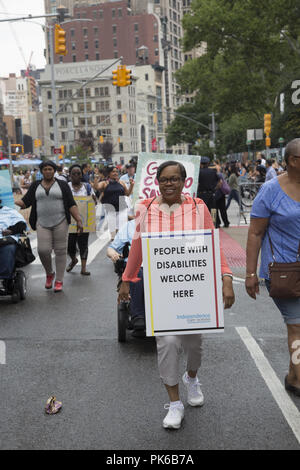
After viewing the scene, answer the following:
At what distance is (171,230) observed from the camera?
4.56m

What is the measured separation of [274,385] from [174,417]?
1161 mm

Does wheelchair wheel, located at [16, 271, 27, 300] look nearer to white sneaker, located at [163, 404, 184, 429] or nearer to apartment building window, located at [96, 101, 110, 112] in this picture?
white sneaker, located at [163, 404, 184, 429]

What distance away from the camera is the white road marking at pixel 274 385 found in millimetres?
4562

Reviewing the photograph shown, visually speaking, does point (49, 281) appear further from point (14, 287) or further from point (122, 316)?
point (122, 316)

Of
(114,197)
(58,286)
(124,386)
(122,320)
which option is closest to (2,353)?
(122,320)

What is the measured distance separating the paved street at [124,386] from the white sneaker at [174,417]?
2.0 inches

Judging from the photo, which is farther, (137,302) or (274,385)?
(137,302)

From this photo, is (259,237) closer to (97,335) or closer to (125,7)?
(97,335)

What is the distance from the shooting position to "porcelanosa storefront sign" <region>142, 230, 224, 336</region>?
4469mm

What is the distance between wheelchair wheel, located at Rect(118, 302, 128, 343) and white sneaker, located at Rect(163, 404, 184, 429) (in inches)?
85.4

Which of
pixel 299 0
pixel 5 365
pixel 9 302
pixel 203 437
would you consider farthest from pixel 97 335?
pixel 299 0

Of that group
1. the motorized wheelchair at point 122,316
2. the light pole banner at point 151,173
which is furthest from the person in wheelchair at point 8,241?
the motorized wheelchair at point 122,316

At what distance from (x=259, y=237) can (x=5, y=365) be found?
8.60ft

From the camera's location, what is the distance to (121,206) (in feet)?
44.0
